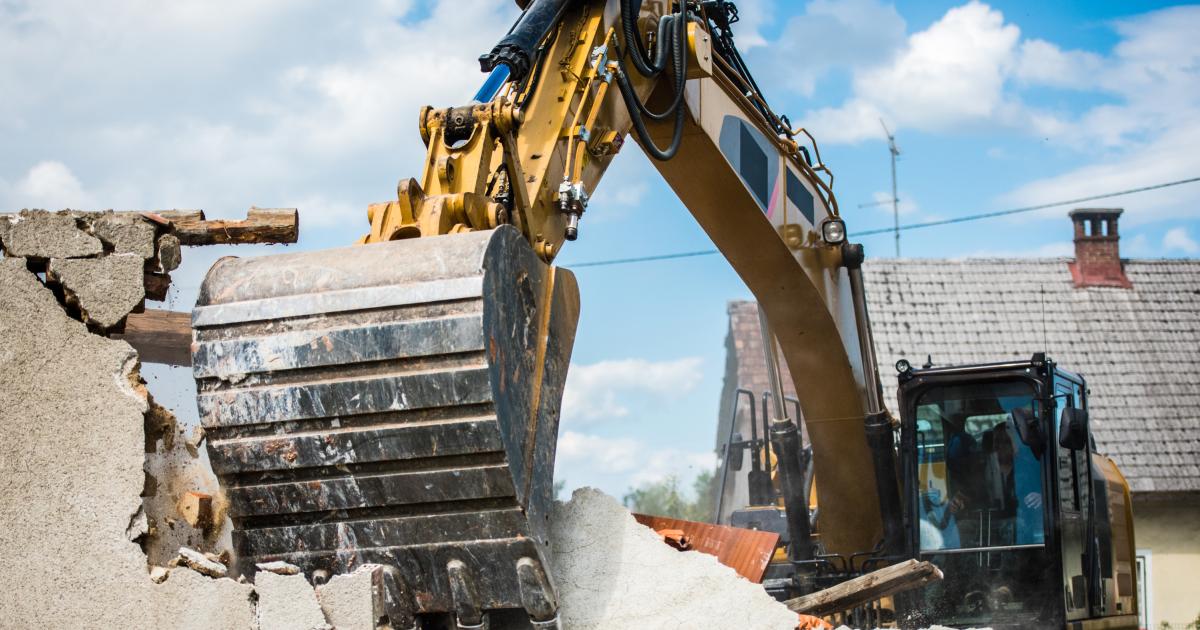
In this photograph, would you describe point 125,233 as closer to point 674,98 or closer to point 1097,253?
point 674,98

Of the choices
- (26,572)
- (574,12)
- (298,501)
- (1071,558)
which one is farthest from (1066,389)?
(26,572)

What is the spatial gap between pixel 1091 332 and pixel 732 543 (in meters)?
15.4

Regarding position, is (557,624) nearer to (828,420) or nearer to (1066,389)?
(828,420)

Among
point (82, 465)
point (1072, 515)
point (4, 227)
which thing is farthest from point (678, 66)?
point (1072, 515)

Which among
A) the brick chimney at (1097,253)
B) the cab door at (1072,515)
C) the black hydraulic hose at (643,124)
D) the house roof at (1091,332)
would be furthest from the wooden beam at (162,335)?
the brick chimney at (1097,253)

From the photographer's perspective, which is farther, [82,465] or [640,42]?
[640,42]

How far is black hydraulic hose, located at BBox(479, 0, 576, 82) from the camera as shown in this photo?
16.2 ft

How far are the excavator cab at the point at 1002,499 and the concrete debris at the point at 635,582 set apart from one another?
2829 mm

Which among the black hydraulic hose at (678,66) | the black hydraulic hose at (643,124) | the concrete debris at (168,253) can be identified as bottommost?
the concrete debris at (168,253)

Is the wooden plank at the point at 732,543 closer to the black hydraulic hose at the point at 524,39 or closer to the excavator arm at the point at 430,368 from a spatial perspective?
the excavator arm at the point at 430,368

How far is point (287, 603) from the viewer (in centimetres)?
433

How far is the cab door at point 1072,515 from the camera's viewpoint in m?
7.04

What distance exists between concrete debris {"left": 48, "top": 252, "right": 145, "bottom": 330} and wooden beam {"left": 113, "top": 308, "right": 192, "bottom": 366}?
3.63 feet

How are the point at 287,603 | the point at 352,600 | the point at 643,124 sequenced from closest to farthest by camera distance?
the point at 352,600 → the point at 287,603 → the point at 643,124
